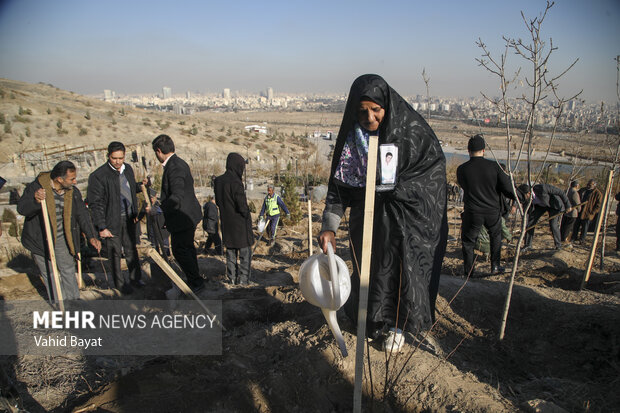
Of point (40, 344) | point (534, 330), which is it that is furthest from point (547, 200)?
point (40, 344)

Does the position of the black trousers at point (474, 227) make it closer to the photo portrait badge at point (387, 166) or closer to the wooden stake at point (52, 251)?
the photo portrait badge at point (387, 166)

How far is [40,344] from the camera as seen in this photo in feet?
10.4

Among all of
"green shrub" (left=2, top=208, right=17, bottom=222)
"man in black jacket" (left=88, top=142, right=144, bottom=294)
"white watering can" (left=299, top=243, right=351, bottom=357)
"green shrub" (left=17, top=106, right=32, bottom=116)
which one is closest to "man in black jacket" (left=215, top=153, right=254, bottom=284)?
"man in black jacket" (left=88, top=142, right=144, bottom=294)

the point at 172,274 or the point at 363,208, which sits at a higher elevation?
the point at 363,208

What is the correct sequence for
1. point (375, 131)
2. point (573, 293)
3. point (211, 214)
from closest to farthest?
point (375, 131) → point (573, 293) → point (211, 214)

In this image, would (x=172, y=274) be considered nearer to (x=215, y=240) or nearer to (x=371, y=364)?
(x=371, y=364)

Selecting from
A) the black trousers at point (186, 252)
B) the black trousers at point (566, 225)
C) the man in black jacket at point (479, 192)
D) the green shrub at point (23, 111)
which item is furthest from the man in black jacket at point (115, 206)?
the green shrub at point (23, 111)

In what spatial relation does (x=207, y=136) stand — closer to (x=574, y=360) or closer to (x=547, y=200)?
(x=547, y=200)

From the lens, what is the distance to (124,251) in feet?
14.7

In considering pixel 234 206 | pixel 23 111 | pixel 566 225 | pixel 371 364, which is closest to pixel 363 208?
pixel 371 364

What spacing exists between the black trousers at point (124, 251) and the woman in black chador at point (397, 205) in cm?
291

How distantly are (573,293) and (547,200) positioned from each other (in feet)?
10.2

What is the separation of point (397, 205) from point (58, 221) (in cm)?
331

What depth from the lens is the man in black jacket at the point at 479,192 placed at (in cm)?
418
